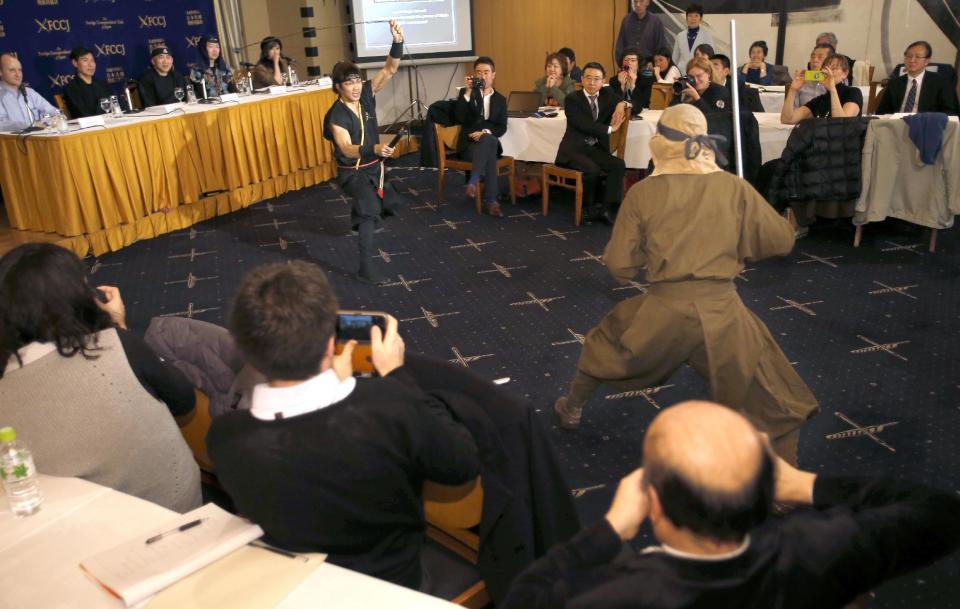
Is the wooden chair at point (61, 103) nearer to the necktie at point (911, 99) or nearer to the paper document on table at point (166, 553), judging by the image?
the paper document on table at point (166, 553)

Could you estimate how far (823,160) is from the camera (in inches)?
181

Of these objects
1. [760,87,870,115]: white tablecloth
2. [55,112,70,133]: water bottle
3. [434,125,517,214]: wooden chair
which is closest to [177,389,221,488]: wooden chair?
[55,112,70,133]: water bottle

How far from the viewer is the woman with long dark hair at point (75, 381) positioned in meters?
1.66

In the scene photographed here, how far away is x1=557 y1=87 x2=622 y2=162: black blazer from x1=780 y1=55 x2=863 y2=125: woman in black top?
3.92 ft

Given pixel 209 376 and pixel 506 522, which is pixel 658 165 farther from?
pixel 209 376

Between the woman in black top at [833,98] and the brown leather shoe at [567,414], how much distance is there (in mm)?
3090

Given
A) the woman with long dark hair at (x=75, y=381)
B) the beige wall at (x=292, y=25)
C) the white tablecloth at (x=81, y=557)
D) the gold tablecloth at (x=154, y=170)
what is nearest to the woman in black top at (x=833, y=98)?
the gold tablecloth at (x=154, y=170)

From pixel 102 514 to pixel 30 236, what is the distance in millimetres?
4273

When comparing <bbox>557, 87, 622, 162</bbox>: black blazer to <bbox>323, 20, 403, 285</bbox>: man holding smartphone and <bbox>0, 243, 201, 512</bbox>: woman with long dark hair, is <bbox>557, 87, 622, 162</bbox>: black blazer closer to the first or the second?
<bbox>323, 20, 403, 285</bbox>: man holding smartphone

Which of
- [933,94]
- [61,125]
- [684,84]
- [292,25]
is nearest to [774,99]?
[684,84]

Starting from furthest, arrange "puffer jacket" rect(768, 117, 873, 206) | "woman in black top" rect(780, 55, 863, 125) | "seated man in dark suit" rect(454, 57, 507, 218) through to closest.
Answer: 1. "seated man in dark suit" rect(454, 57, 507, 218)
2. "woman in black top" rect(780, 55, 863, 125)
3. "puffer jacket" rect(768, 117, 873, 206)

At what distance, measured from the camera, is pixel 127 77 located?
7.87 metres

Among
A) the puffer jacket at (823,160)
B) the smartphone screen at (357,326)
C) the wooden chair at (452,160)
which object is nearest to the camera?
the smartphone screen at (357,326)

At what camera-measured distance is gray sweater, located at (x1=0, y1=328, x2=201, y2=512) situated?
1655mm
